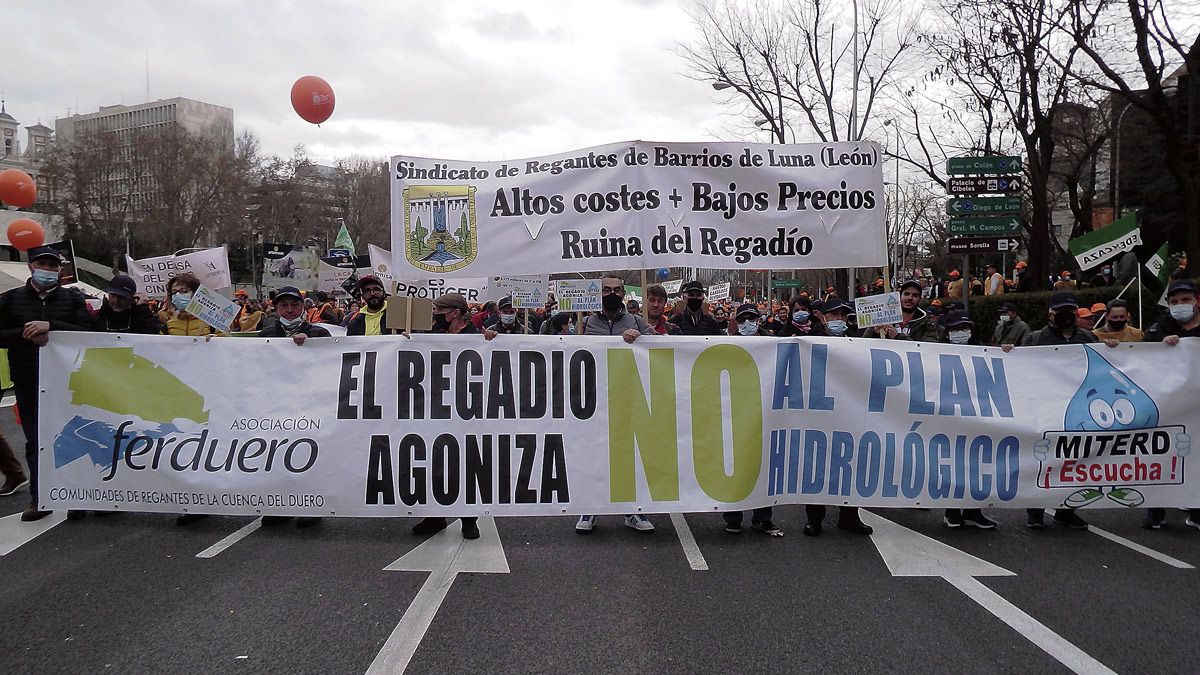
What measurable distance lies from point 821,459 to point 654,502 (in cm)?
122

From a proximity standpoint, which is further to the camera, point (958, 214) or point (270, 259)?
point (270, 259)

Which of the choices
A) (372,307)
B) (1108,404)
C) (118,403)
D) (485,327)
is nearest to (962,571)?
(1108,404)

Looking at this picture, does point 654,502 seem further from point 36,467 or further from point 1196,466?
point 36,467

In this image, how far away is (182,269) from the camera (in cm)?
923

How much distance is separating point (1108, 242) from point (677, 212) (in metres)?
6.71

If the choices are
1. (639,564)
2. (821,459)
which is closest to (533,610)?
(639,564)

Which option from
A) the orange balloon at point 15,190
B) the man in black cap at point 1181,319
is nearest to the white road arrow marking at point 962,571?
the man in black cap at point 1181,319

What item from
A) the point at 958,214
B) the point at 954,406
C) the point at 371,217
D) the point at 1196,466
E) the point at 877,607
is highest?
the point at 371,217

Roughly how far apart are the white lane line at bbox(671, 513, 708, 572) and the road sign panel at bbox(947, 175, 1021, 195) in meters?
10.8

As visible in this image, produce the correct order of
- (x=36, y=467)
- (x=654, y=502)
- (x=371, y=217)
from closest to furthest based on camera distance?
(x=654, y=502)
(x=36, y=467)
(x=371, y=217)

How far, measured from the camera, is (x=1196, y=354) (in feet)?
19.7

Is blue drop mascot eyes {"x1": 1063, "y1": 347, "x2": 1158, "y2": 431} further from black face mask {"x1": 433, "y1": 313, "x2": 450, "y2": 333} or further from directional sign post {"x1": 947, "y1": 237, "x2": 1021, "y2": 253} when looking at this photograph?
directional sign post {"x1": 947, "y1": 237, "x2": 1021, "y2": 253}

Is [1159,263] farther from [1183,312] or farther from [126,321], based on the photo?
[126,321]

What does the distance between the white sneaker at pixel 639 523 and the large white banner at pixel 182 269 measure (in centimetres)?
480
